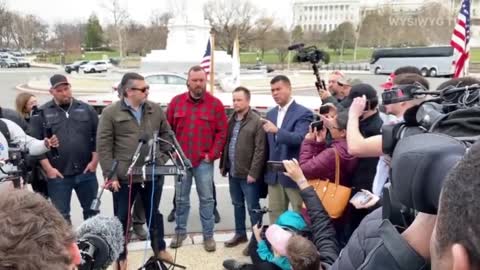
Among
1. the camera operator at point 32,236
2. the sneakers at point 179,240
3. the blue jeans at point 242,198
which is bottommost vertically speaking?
the sneakers at point 179,240

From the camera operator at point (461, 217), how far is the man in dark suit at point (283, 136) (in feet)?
12.0

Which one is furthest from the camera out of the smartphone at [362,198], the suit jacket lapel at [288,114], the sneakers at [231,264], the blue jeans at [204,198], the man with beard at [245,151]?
the blue jeans at [204,198]

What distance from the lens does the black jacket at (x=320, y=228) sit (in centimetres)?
304

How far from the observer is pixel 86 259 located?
6.02ft

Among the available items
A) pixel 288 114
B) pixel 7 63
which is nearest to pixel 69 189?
pixel 288 114

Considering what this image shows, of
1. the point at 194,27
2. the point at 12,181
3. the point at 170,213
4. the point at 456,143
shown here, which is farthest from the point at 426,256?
the point at 194,27

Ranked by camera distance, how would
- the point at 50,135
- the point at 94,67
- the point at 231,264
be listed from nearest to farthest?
1. the point at 231,264
2. the point at 50,135
3. the point at 94,67

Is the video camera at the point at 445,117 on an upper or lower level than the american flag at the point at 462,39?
lower

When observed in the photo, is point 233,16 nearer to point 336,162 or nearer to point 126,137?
point 126,137

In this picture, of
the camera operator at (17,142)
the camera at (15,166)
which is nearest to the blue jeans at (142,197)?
the camera operator at (17,142)

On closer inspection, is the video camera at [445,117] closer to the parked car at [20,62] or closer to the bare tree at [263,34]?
the parked car at [20,62]

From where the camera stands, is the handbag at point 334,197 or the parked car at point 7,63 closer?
the handbag at point 334,197

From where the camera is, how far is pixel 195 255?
4.98 metres

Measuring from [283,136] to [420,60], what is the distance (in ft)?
133
